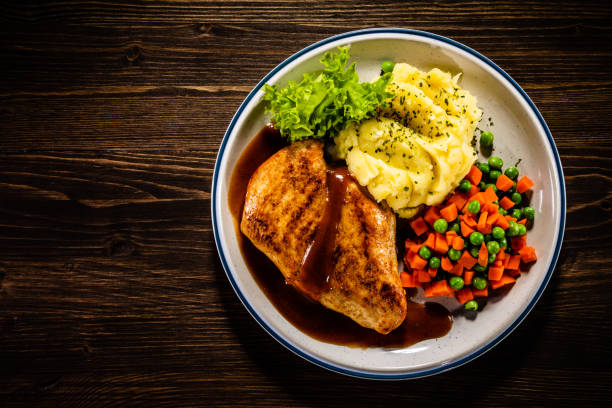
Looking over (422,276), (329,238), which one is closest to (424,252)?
(422,276)

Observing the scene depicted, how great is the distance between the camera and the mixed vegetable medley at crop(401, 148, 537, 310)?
357 cm

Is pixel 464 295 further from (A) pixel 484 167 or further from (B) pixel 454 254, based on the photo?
(A) pixel 484 167

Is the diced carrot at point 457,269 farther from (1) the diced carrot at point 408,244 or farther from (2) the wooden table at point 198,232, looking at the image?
(2) the wooden table at point 198,232

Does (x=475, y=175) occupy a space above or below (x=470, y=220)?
above

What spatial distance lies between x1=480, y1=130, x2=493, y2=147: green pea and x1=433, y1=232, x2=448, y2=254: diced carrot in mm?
1067

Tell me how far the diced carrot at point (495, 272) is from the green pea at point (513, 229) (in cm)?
33

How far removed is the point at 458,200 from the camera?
3.68 meters

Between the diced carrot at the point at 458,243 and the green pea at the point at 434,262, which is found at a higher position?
the diced carrot at the point at 458,243

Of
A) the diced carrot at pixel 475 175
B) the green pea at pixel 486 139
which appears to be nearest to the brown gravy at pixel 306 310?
the diced carrot at pixel 475 175

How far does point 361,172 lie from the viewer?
10.8ft

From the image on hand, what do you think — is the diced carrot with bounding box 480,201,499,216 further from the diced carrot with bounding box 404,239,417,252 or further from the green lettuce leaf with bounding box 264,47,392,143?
the green lettuce leaf with bounding box 264,47,392,143

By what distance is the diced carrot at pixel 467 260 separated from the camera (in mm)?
3584

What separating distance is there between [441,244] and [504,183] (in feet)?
2.94

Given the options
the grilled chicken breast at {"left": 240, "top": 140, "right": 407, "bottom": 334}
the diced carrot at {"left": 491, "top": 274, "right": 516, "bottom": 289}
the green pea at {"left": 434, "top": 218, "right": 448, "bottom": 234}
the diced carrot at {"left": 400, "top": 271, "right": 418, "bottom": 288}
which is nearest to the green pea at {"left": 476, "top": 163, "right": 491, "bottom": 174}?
the green pea at {"left": 434, "top": 218, "right": 448, "bottom": 234}
